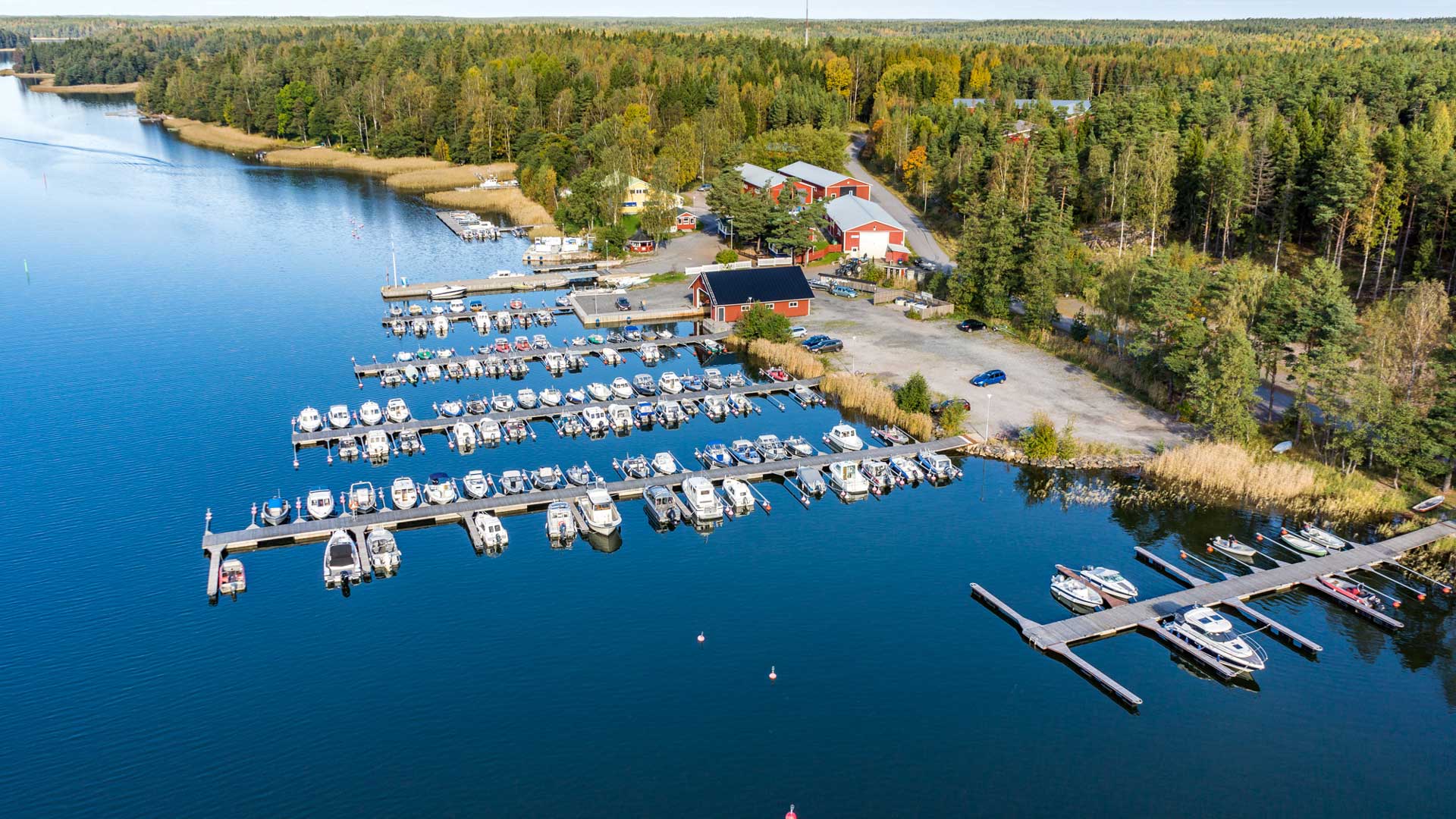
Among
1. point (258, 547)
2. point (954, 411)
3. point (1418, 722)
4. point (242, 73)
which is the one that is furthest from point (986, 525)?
point (242, 73)

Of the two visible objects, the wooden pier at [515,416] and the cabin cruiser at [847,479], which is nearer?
the cabin cruiser at [847,479]

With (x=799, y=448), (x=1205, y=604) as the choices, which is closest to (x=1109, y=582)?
(x=1205, y=604)

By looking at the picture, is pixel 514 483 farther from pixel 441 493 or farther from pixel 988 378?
pixel 988 378

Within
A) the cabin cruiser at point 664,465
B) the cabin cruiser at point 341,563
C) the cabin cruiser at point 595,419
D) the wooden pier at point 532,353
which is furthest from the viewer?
the wooden pier at point 532,353

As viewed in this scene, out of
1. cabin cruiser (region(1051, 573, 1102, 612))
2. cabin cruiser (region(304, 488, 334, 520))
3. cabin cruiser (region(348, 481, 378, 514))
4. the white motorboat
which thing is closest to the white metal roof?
the white motorboat

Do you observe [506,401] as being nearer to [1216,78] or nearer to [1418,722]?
[1418,722]

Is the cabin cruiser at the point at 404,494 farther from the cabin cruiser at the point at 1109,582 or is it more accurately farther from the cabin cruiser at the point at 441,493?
the cabin cruiser at the point at 1109,582

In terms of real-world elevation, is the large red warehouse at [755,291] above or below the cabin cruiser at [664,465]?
above

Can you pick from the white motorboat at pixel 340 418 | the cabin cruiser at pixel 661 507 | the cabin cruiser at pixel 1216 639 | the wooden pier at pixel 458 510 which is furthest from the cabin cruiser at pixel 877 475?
the white motorboat at pixel 340 418
